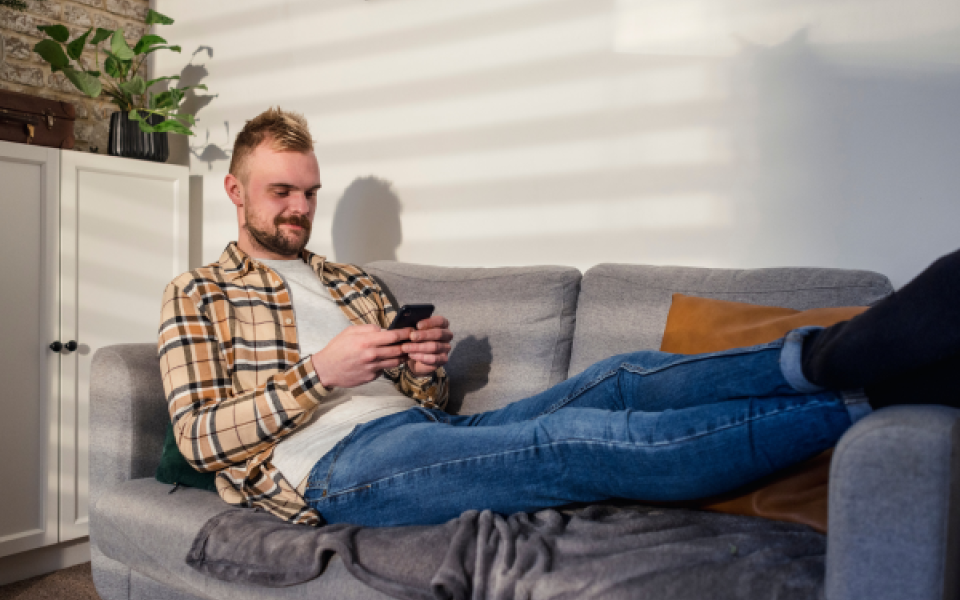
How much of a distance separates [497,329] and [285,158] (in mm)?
677

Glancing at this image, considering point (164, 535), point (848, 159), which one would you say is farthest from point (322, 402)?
point (848, 159)

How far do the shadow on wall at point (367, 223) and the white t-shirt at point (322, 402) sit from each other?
615 mm

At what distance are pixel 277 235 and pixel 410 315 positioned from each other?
0.59 m

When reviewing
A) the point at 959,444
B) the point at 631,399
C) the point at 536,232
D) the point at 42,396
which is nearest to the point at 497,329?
the point at 536,232

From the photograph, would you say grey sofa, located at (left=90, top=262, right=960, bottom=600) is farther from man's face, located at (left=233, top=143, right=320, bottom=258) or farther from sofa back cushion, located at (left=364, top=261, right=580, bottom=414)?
man's face, located at (left=233, top=143, right=320, bottom=258)

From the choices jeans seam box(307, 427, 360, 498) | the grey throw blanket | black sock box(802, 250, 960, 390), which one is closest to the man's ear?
jeans seam box(307, 427, 360, 498)

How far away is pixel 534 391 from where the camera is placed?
5.85 feet

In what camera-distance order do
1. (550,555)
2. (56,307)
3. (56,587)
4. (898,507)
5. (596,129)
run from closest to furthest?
(898,507), (550,555), (596,129), (56,587), (56,307)

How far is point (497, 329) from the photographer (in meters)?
1.86

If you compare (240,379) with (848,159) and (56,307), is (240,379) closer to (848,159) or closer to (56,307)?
(56,307)

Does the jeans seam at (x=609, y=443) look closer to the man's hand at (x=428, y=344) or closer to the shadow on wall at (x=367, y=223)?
the man's hand at (x=428, y=344)

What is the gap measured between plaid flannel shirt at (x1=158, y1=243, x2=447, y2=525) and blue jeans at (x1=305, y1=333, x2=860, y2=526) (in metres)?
0.12

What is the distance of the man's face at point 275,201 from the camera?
185cm

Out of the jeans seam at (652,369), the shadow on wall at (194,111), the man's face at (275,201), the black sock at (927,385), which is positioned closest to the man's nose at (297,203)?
the man's face at (275,201)
